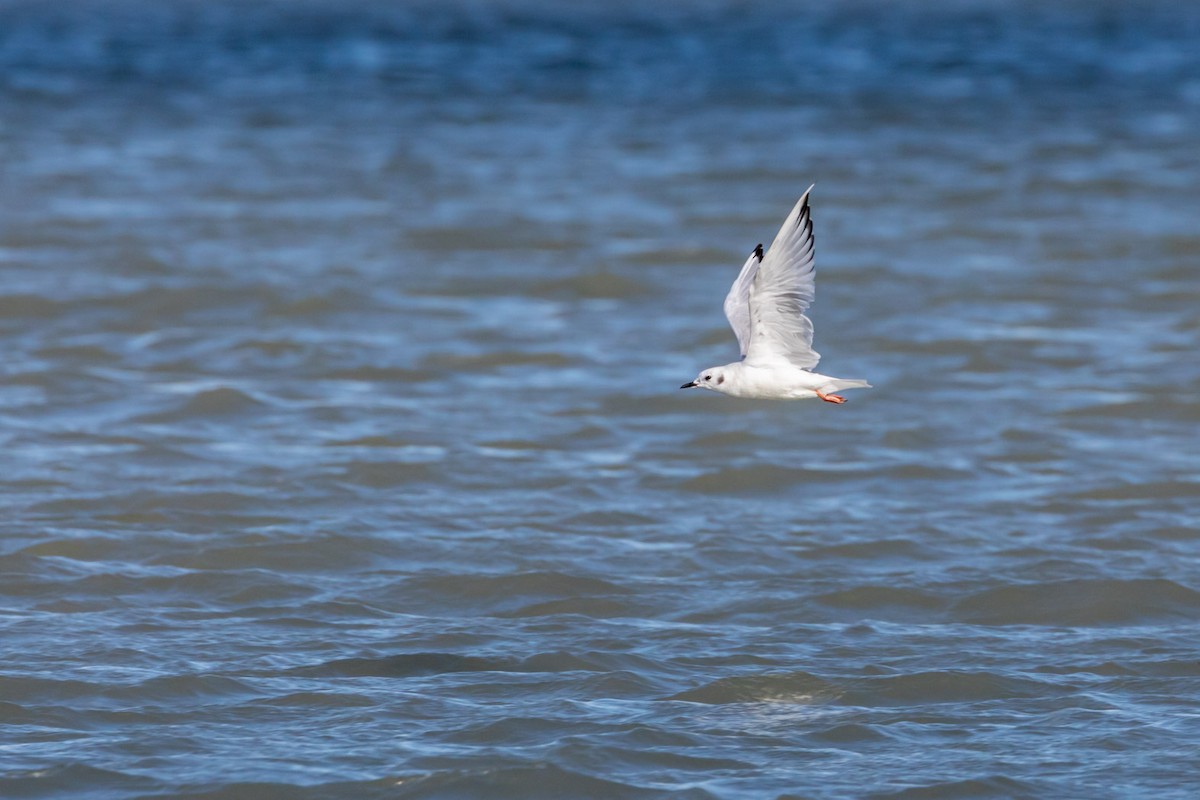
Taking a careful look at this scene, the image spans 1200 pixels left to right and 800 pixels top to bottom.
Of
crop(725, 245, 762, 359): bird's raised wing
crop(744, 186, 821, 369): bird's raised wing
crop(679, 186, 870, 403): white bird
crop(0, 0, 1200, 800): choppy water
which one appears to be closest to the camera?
crop(0, 0, 1200, 800): choppy water

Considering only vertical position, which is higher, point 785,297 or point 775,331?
point 785,297

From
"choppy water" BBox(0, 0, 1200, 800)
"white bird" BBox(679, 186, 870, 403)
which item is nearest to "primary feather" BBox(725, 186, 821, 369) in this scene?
"white bird" BBox(679, 186, 870, 403)

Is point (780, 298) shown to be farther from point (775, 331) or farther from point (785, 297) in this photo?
point (775, 331)

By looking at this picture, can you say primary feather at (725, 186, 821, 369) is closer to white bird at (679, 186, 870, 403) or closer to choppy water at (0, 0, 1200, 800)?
white bird at (679, 186, 870, 403)

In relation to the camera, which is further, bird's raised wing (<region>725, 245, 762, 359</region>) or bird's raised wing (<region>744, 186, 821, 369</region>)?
bird's raised wing (<region>725, 245, 762, 359</region>)

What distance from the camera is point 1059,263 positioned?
14.0 meters

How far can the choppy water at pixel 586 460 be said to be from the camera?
254 inches

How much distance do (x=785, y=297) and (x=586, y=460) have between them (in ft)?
9.85

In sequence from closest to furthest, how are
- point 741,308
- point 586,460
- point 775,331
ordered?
1. point 775,331
2. point 741,308
3. point 586,460

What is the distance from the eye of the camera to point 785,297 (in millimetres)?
6977

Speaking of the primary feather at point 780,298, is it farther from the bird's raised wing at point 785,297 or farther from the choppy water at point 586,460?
the choppy water at point 586,460

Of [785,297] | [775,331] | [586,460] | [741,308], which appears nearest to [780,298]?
[785,297]

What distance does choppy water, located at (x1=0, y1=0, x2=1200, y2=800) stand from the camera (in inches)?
254

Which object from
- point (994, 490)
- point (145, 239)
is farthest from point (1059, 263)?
point (145, 239)
